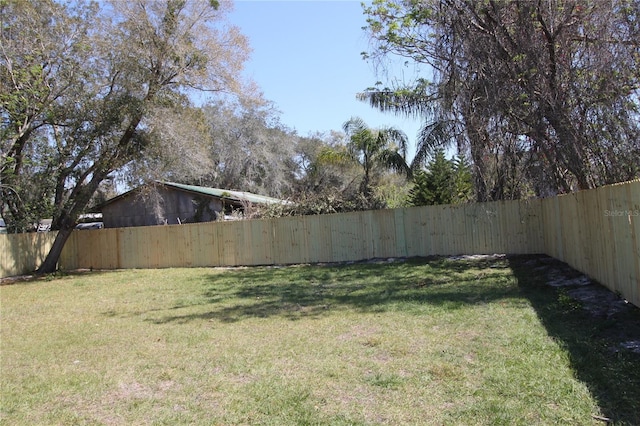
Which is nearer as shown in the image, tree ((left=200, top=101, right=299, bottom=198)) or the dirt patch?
the dirt patch

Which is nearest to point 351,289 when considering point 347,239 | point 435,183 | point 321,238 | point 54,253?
point 347,239

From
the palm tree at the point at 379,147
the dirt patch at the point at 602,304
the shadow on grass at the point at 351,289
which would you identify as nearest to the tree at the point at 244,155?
the palm tree at the point at 379,147

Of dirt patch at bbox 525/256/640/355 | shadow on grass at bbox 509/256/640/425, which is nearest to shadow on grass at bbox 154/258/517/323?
dirt patch at bbox 525/256/640/355

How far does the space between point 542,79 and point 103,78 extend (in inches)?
545

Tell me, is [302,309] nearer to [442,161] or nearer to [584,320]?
[584,320]

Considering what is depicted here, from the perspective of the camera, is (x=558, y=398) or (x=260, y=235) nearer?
(x=558, y=398)

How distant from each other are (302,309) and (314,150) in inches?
1218

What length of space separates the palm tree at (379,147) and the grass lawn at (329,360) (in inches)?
389

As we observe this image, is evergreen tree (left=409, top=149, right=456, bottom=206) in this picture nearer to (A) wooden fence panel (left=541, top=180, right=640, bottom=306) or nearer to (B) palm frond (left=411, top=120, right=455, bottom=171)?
(B) palm frond (left=411, top=120, right=455, bottom=171)

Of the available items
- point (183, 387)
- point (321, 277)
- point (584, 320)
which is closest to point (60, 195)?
point (321, 277)

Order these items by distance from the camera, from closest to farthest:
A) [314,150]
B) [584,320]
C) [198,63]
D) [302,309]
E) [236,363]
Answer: [236,363] → [584,320] → [302,309] → [198,63] → [314,150]

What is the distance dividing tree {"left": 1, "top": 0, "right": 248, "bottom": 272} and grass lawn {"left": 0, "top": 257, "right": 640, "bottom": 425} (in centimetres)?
827

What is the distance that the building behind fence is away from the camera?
1066 cm

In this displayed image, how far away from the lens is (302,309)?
27.3ft
